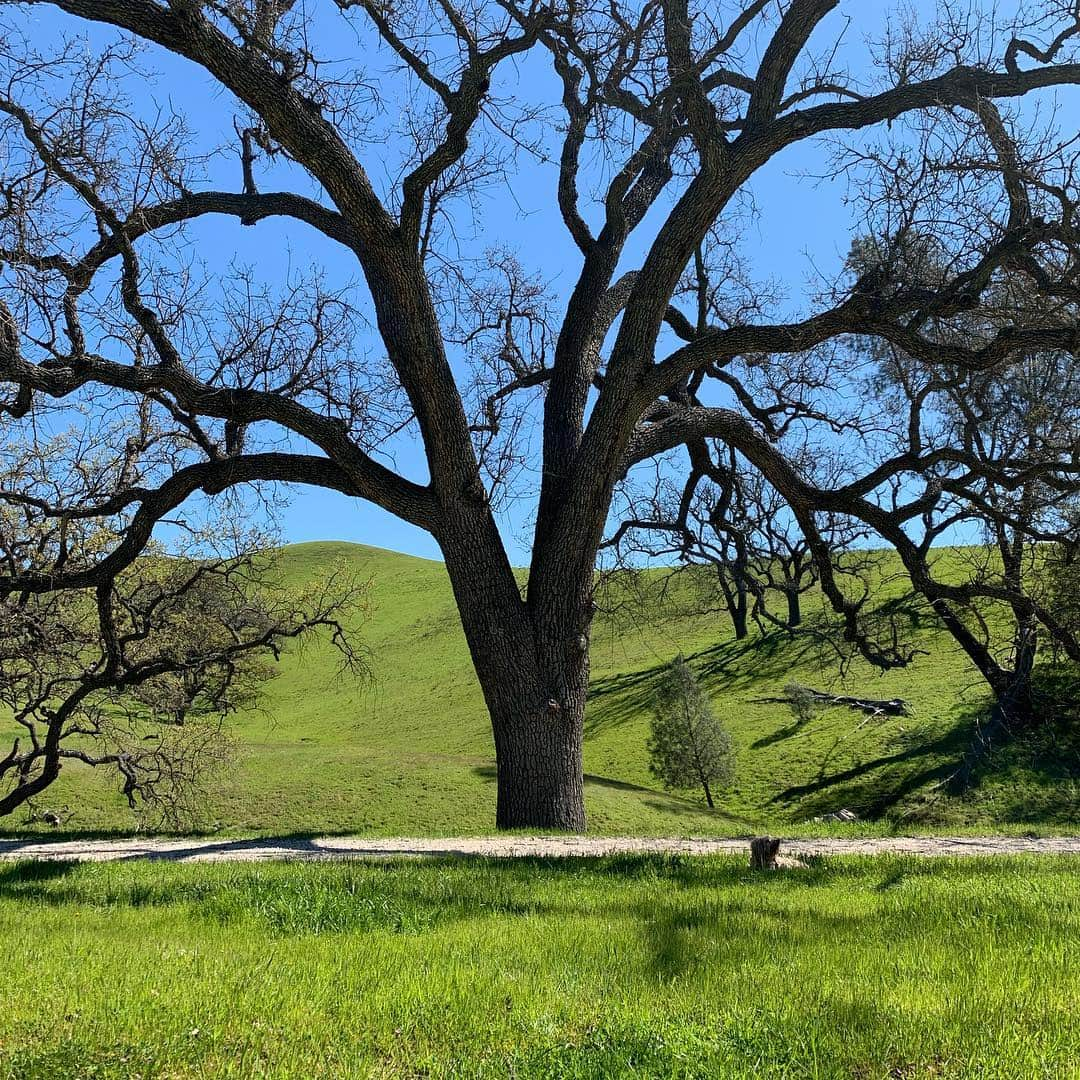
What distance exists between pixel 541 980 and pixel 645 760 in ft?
101

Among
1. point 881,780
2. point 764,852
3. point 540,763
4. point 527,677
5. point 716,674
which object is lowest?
point 881,780

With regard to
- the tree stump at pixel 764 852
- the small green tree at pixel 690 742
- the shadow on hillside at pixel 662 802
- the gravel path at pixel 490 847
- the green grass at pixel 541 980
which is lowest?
the shadow on hillside at pixel 662 802

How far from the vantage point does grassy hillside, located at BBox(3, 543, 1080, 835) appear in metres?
21.0

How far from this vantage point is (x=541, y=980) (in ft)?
11.8

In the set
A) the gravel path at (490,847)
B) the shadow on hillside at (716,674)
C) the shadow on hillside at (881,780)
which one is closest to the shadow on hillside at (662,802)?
the shadow on hillside at (881,780)

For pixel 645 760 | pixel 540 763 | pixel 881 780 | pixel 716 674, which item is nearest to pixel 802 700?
pixel 881 780

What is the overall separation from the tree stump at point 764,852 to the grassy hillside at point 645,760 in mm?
5052

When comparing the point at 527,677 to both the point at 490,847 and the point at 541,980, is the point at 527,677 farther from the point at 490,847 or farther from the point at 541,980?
the point at 541,980

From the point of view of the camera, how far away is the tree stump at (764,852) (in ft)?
23.5

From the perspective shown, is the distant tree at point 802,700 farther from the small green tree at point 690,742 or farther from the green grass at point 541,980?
the green grass at point 541,980

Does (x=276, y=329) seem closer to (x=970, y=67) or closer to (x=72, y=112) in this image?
(x=72, y=112)

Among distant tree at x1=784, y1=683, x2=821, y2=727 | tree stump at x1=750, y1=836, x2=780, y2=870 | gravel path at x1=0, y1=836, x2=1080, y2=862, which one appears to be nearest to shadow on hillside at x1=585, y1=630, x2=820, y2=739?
distant tree at x1=784, y1=683, x2=821, y2=727

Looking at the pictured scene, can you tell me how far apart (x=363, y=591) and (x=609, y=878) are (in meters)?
10.3

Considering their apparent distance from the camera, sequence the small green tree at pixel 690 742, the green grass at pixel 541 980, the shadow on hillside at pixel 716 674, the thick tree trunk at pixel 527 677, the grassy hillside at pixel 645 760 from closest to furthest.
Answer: the green grass at pixel 541 980, the thick tree trunk at pixel 527 677, the grassy hillside at pixel 645 760, the small green tree at pixel 690 742, the shadow on hillside at pixel 716 674
